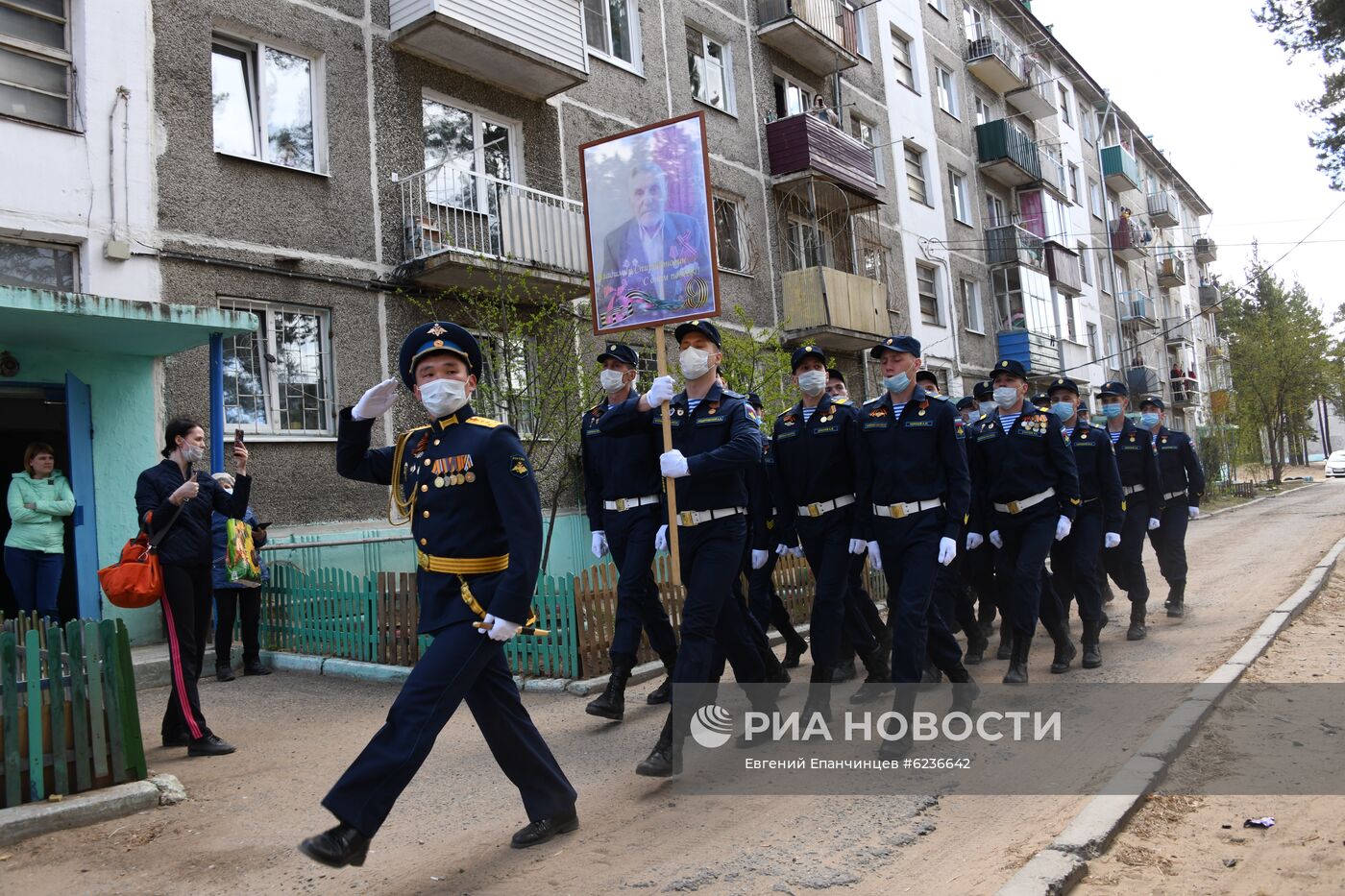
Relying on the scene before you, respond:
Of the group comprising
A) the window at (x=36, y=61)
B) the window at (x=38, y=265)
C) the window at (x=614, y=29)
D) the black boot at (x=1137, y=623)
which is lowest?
the black boot at (x=1137, y=623)

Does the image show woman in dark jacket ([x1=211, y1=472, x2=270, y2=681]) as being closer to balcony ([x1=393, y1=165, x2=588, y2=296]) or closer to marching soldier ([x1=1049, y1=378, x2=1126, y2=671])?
balcony ([x1=393, y1=165, x2=588, y2=296])

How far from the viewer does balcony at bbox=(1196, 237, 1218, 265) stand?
55.4 metres

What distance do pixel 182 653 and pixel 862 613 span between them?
14.6ft

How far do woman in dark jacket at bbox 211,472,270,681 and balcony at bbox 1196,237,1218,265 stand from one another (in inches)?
2251

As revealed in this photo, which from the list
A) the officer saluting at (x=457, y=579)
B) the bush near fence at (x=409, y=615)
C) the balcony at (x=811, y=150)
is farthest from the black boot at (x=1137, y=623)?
the balcony at (x=811, y=150)

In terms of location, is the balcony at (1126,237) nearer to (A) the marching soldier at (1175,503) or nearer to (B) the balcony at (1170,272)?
(B) the balcony at (1170,272)

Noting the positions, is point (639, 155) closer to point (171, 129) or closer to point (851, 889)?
point (851, 889)

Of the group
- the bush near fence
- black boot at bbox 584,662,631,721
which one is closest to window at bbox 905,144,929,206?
the bush near fence

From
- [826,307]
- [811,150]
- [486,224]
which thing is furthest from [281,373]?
[811,150]

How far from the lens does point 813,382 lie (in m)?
6.55

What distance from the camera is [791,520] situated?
260 inches

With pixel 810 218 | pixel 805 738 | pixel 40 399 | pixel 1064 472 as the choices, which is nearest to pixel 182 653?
pixel 805 738

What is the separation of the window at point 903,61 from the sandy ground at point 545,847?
23406 millimetres

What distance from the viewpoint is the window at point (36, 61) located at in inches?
396
